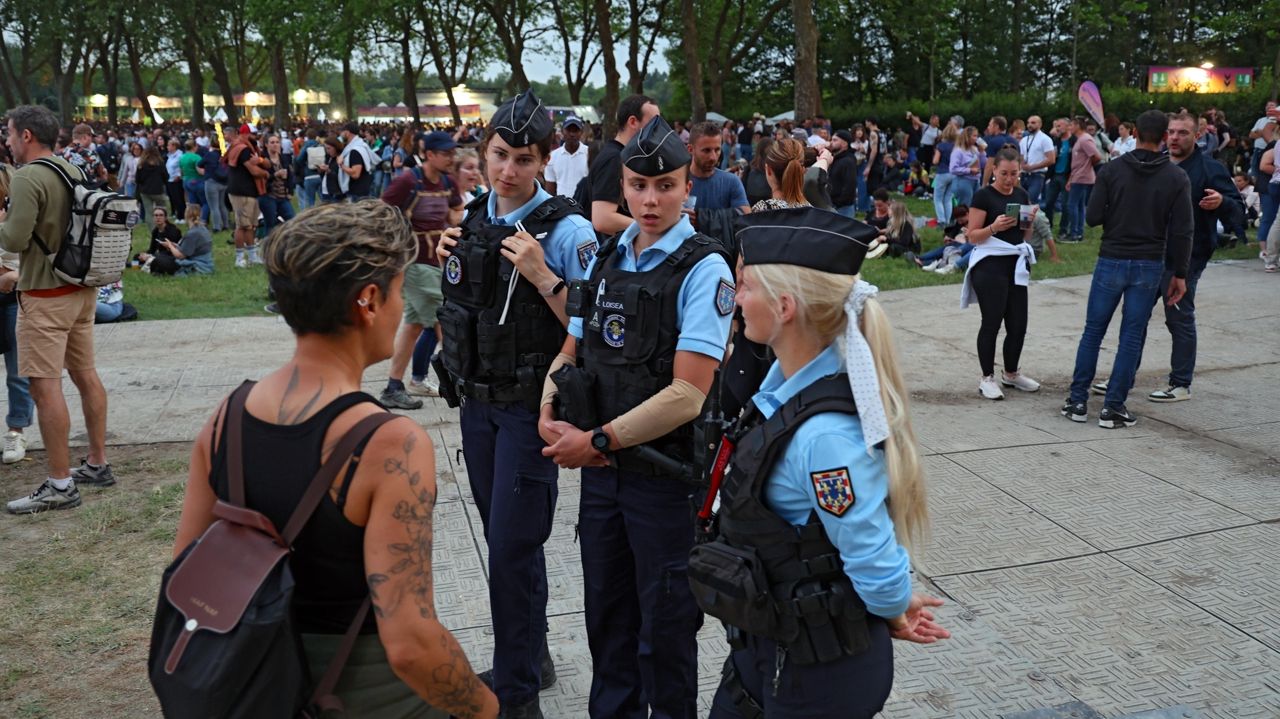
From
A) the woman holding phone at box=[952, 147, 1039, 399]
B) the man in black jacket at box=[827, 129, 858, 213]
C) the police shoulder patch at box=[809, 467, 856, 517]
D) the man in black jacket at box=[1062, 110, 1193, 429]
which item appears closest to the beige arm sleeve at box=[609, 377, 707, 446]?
the police shoulder patch at box=[809, 467, 856, 517]

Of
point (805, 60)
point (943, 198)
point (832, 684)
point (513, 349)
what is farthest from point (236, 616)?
point (805, 60)

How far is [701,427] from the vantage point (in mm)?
3232

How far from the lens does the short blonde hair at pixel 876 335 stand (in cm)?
238

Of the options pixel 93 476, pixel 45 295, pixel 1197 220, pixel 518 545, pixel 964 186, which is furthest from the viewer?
pixel 964 186

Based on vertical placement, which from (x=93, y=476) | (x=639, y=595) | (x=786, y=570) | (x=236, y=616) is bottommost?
(x=93, y=476)

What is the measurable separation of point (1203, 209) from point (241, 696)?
27.2 ft

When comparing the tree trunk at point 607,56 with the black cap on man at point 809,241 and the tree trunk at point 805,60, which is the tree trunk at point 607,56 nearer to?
the tree trunk at point 805,60

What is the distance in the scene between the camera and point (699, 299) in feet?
10.8

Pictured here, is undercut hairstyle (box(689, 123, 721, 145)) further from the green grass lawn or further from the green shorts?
the green grass lawn

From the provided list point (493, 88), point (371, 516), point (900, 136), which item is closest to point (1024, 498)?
point (371, 516)

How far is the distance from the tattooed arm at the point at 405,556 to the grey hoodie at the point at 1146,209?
20.4ft

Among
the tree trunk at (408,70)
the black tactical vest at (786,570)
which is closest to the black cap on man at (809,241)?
the black tactical vest at (786,570)

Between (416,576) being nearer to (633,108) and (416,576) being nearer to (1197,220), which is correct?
(633,108)

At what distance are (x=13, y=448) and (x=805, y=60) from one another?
19.6m
